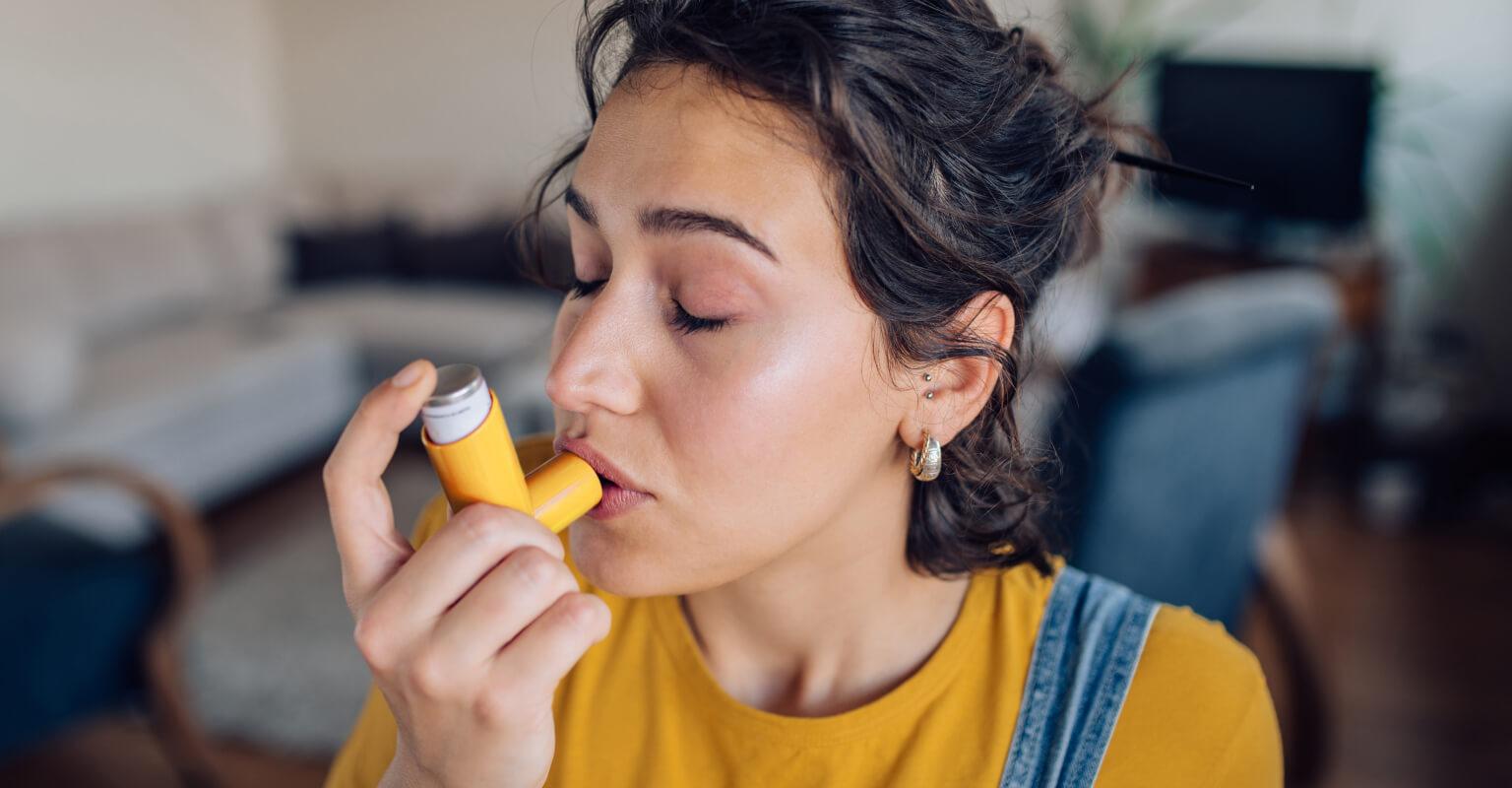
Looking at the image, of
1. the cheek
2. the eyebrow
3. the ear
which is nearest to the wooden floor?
the ear

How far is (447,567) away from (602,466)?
0.17 m

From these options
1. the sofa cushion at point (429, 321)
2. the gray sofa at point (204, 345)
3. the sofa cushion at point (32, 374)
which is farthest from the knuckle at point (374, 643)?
the sofa cushion at point (429, 321)

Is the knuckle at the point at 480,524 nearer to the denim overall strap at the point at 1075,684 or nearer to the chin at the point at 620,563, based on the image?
the chin at the point at 620,563

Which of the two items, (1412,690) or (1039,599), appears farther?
(1412,690)

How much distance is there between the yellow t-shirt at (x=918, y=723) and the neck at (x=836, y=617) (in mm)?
35

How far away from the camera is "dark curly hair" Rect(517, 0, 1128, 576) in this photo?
0.75 m

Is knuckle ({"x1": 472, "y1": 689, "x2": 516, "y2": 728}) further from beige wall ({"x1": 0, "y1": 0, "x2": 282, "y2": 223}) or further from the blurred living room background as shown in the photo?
beige wall ({"x1": 0, "y1": 0, "x2": 282, "y2": 223})

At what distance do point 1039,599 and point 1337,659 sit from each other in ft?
6.66

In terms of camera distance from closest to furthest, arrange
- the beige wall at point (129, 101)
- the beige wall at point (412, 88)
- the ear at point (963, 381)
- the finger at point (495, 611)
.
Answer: the finger at point (495, 611) < the ear at point (963, 381) < the beige wall at point (129, 101) < the beige wall at point (412, 88)

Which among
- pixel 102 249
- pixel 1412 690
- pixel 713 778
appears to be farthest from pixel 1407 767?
pixel 102 249

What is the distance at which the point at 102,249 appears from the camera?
3.73m

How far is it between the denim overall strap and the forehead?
15.4 inches

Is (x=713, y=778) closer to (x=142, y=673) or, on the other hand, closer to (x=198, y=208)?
(x=142, y=673)

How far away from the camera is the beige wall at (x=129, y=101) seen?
3.90m
